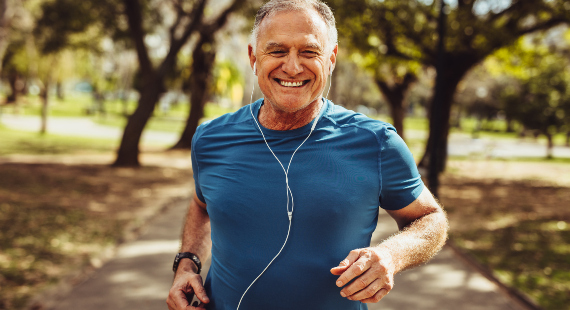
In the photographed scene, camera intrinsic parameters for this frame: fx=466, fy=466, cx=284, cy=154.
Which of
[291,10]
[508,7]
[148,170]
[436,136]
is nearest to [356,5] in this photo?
[508,7]

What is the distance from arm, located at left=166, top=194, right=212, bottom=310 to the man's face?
2.34 feet

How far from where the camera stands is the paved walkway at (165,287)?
4645 millimetres

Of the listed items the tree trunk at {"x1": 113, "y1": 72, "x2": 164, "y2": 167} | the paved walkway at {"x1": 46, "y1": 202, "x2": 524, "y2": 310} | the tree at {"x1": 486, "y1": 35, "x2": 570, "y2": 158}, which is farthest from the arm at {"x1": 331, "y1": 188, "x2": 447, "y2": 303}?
the tree at {"x1": 486, "y1": 35, "x2": 570, "y2": 158}

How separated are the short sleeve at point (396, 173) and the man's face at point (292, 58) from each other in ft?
1.12

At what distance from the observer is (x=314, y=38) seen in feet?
5.80

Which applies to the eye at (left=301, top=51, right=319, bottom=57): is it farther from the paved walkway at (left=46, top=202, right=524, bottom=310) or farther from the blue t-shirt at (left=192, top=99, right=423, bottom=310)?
the paved walkway at (left=46, top=202, right=524, bottom=310)

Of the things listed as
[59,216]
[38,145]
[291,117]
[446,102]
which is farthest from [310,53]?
[38,145]

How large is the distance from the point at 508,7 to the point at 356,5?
416cm

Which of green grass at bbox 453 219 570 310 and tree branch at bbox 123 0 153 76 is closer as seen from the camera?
green grass at bbox 453 219 570 310

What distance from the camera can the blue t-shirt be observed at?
1.67 metres

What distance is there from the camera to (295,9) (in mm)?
1755

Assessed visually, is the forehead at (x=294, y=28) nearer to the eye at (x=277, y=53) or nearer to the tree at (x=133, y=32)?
the eye at (x=277, y=53)

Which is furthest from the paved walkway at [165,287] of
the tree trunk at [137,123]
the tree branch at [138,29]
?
the tree branch at [138,29]

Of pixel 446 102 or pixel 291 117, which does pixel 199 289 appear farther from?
pixel 446 102
